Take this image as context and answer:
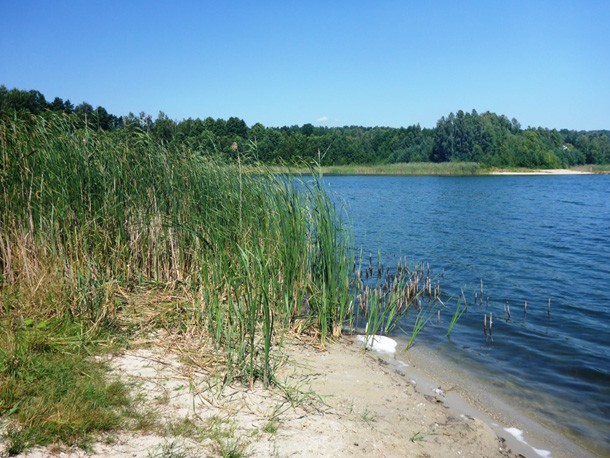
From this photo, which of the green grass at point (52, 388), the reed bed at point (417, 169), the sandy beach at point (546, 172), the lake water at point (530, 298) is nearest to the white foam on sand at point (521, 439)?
the lake water at point (530, 298)

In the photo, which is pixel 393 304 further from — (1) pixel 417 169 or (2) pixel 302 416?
(1) pixel 417 169

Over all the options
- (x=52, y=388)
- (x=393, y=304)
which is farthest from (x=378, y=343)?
(x=52, y=388)

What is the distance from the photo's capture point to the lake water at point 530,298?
21.1 feet

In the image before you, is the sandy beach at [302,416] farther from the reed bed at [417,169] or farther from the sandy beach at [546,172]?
the sandy beach at [546,172]

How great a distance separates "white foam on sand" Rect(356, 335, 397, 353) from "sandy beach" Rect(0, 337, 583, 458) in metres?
0.97

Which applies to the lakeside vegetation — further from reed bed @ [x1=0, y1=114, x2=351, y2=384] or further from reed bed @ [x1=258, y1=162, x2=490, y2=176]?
reed bed @ [x1=258, y1=162, x2=490, y2=176]

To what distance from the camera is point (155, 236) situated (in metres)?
7.09

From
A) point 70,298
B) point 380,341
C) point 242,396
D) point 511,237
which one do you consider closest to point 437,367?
point 380,341

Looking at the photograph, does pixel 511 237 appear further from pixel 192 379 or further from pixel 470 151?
pixel 470 151

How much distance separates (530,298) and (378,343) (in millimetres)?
5299

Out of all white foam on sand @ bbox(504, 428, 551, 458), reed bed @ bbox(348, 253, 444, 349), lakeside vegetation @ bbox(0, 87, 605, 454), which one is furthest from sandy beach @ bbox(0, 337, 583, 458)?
reed bed @ bbox(348, 253, 444, 349)

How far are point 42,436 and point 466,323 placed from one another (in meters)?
7.35

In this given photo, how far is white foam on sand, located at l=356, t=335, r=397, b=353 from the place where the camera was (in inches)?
280

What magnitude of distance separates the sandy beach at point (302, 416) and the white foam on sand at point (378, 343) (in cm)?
97
